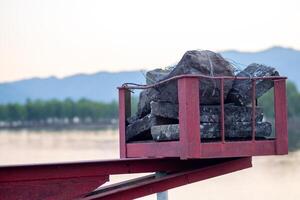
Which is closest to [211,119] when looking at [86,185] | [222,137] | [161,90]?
[222,137]

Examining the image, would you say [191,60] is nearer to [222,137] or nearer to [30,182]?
[222,137]

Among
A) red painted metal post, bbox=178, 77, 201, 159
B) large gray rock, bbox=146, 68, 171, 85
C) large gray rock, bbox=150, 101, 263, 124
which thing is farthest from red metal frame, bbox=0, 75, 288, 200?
large gray rock, bbox=146, 68, 171, 85

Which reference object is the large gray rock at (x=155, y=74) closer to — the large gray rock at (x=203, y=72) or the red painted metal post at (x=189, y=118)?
the large gray rock at (x=203, y=72)

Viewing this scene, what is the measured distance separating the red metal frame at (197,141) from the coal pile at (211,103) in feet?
0.33

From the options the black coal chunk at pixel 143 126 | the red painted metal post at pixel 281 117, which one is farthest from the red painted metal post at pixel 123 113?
the red painted metal post at pixel 281 117

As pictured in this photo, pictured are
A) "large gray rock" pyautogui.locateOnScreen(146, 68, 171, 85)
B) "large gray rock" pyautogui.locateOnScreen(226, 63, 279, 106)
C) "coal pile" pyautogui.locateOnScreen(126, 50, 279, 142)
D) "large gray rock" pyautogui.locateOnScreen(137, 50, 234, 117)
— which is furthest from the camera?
"large gray rock" pyautogui.locateOnScreen(146, 68, 171, 85)

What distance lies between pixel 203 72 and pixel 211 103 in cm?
30

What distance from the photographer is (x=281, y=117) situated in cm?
788

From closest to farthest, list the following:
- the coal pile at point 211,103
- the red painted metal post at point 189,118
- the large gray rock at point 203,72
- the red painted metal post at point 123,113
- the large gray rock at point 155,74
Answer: the red painted metal post at point 189,118 → the coal pile at point 211,103 → the large gray rock at point 203,72 → the red painted metal post at point 123,113 → the large gray rock at point 155,74

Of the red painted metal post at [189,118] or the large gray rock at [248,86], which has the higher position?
the large gray rock at [248,86]

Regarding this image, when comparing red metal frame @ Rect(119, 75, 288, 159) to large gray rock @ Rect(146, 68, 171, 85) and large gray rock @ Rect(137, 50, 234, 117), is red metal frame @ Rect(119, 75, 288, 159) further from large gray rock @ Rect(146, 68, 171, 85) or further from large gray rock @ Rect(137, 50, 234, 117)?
large gray rock @ Rect(146, 68, 171, 85)

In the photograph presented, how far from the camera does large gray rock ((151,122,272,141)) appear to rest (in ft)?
24.7

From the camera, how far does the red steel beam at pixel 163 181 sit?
761 centimetres

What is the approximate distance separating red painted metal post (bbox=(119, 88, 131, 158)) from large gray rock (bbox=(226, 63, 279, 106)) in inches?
43.8
